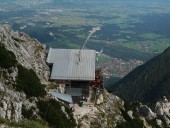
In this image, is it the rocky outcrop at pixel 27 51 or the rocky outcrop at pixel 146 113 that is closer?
the rocky outcrop at pixel 27 51

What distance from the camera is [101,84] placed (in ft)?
210

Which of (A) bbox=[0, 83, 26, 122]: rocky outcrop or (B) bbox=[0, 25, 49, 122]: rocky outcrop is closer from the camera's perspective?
(A) bbox=[0, 83, 26, 122]: rocky outcrop

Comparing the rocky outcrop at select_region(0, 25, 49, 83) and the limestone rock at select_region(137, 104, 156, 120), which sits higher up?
the rocky outcrop at select_region(0, 25, 49, 83)

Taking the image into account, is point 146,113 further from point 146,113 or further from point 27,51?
point 27,51

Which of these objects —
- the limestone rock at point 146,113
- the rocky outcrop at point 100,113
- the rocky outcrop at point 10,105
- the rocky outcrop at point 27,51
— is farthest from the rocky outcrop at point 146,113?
the rocky outcrop at point 10,105

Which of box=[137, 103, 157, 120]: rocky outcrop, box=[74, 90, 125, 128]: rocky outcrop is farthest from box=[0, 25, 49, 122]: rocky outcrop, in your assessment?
box=[137, 103, 157, 120]: rocky outcrop

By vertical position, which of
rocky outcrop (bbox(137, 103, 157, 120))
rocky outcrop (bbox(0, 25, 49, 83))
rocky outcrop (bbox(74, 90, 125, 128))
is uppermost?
rocky outcrop (bbox(0, 25, 49, 83))

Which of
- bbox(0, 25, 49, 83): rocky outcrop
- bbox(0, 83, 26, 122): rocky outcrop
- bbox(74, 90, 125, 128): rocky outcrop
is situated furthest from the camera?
bbox(0, 25, 49, 83): rocky outcrop

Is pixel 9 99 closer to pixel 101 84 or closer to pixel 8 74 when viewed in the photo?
pixel 8 74

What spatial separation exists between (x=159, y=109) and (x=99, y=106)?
48.1 m

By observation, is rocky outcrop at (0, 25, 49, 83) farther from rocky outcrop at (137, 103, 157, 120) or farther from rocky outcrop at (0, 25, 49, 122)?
rocky outcrop at (137, 103, 157, 120)

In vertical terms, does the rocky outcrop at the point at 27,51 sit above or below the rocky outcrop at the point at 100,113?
above

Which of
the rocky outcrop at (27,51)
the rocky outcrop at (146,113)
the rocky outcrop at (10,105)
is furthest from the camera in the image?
the rocky outcrop at (146,113)

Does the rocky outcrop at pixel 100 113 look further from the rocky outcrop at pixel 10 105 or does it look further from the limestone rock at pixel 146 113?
the limestone rock at pixel 146 113
